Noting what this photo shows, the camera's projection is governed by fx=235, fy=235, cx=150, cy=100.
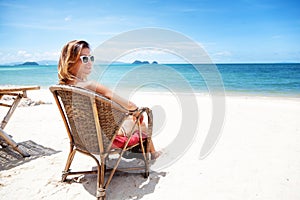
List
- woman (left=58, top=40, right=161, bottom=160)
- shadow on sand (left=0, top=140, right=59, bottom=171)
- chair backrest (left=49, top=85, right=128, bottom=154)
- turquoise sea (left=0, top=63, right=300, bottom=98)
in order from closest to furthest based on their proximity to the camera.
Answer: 1. chair backrest (left=49, top=85, right=128, bottom=154)
2. woman (left=58, top=40, right=161, bottom=160)
3. shadow on sand (left=0, top=140, right=59, bottom=171)
4. turquoise sea (left=0, top=63, right=300, bottom=98)

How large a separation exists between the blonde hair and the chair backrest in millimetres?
205

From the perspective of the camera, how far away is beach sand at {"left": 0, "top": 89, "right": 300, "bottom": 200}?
2494 millimetres

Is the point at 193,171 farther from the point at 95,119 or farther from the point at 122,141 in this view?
the point at 95,119

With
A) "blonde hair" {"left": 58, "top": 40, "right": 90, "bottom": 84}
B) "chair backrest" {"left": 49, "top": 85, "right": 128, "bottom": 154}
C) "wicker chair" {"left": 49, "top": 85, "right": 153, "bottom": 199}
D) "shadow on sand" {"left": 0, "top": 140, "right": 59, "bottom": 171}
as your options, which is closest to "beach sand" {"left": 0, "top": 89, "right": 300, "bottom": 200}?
"shadow on sand" {"left": 0, "top": 140, "right": 59, "bottom": 171}

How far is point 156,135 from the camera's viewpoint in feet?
15.1

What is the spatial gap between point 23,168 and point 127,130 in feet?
5.01

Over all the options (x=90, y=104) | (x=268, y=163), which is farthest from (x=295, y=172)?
(x=90, y=104)

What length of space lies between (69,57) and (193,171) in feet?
A: 6.66

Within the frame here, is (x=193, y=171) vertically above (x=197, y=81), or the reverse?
(x=193, y=171)

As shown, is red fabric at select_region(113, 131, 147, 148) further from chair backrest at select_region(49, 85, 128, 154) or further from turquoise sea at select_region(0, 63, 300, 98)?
turquoise sea at select_region(0, 63, 300, 98)

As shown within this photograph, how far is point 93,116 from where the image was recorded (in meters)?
2.18

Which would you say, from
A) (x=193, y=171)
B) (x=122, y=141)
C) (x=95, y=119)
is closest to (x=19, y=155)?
(x=122, y=141)

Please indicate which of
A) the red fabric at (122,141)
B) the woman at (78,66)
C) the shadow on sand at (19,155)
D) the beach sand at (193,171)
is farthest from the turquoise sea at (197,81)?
the shadow on sand at (19,155)

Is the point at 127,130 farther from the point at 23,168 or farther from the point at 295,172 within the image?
the point at 295,172
